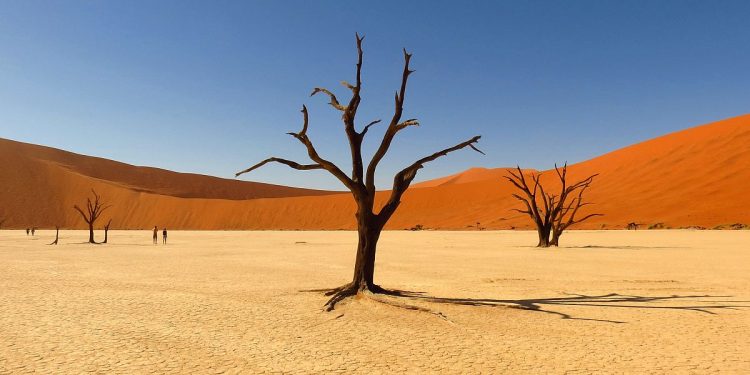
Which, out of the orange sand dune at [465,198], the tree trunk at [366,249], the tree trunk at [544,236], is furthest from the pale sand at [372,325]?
the orange sand dune at [465,198]

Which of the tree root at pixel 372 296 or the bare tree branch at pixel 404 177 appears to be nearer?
the tree root at pixel 372 296

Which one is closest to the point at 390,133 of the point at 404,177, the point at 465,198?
the point at 404,177

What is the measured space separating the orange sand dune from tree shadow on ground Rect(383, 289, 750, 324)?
34.4 metres

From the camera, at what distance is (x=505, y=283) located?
11.8 m

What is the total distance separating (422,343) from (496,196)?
6553cm

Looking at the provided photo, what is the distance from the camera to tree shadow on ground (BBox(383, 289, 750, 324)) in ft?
27.5

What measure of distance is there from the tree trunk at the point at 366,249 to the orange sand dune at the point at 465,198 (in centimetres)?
3766

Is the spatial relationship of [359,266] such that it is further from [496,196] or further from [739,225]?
[496,196]

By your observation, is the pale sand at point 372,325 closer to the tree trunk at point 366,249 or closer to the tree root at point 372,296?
the tree root at point 372,296

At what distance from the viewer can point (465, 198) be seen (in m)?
73.0

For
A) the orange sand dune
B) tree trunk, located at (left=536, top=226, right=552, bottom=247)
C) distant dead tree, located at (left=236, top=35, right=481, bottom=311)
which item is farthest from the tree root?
the orange sand dune

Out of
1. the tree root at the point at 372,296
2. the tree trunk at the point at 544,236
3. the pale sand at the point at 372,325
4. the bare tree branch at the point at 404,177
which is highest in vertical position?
the bare tree branch at the point at 404,177

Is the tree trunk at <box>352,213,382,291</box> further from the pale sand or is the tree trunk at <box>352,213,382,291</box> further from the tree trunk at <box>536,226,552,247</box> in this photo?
the tree trunk at <box>536,226,552,247</box>

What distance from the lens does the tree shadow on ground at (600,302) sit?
8.37m
